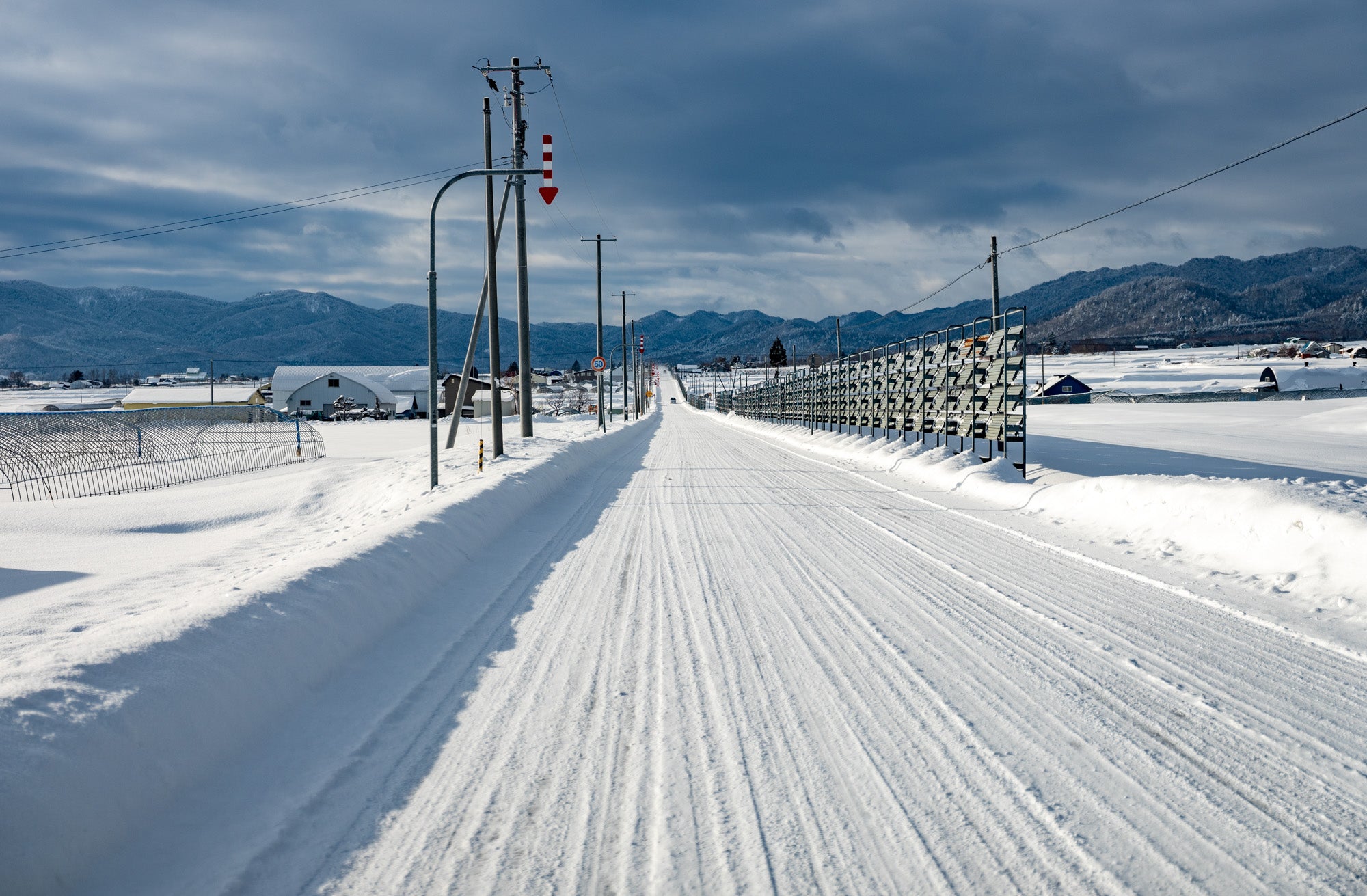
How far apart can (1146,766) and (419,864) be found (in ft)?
10.6

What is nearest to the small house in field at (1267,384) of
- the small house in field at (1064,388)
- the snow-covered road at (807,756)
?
the small house in field at (1064,388)

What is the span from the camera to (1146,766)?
12.0ft

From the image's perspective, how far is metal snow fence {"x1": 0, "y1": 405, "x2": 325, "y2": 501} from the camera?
20266 mm

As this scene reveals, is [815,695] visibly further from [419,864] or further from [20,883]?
[20,883]

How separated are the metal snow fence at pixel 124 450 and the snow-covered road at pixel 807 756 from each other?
64.3 feet

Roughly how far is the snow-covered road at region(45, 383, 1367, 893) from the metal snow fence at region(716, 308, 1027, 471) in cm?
967

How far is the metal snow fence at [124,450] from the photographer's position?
20.3 metres

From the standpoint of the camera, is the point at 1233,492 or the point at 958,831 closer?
the point at 958,831

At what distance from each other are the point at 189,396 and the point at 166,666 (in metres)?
109

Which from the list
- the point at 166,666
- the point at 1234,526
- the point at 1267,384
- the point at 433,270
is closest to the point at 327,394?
the point at 433,270

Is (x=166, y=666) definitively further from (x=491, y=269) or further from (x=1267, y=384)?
(x=1267, y=384)

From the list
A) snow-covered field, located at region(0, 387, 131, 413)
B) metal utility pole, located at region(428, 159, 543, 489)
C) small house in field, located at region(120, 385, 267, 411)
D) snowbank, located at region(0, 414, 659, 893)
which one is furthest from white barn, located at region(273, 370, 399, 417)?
snowbank, located at region(0, 414, 659, 893)

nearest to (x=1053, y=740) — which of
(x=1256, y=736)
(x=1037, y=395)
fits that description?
(x=1256, y=736)

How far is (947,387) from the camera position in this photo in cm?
1911
